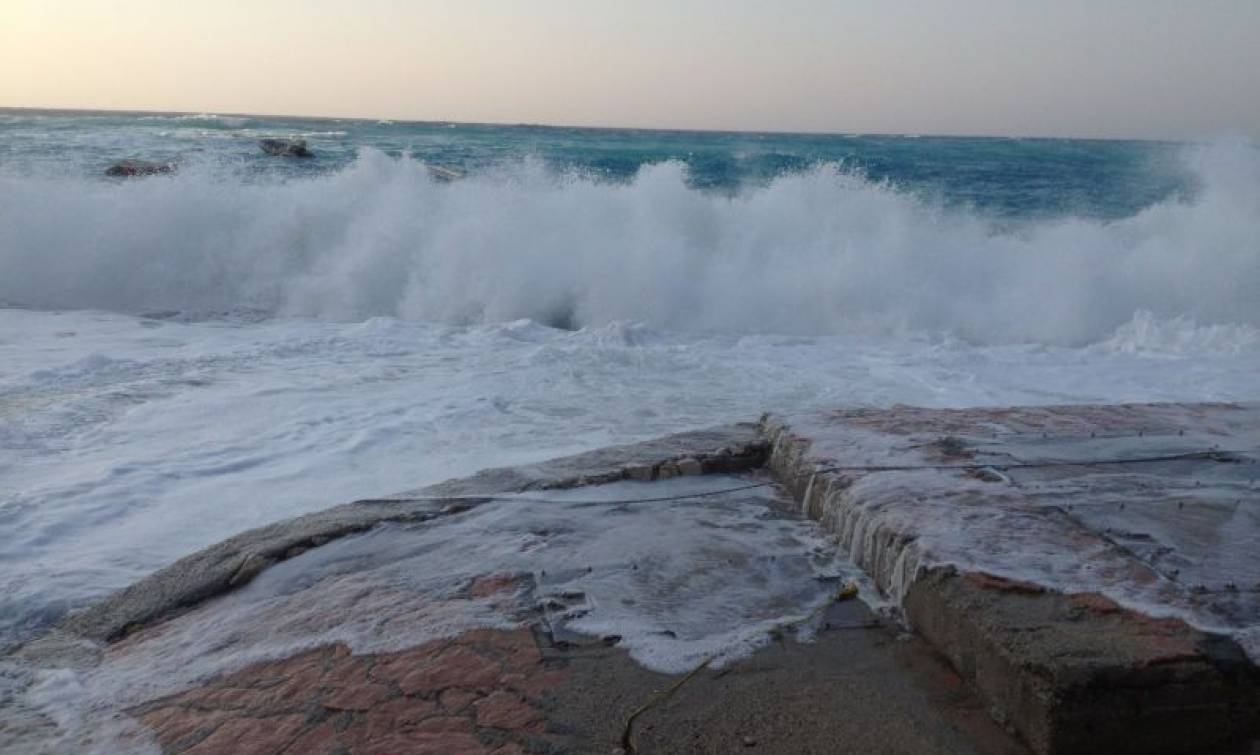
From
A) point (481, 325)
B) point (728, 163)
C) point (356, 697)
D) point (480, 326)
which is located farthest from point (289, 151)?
point (356, 697)

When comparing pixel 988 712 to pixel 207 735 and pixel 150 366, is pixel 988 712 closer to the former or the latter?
pixel 207 735

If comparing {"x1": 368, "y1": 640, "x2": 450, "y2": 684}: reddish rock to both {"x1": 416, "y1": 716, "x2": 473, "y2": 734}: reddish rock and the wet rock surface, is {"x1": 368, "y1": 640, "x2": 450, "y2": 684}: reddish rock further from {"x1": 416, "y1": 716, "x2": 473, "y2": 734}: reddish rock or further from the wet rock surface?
{"x1": 416, "y1": 716, "x2": 473, "y2": 734}: reddish rock

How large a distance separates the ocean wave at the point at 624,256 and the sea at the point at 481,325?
43 mm

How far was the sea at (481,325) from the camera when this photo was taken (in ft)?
15.5

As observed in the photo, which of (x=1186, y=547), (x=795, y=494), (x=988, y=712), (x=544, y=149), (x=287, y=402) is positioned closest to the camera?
(x=988, y=712)

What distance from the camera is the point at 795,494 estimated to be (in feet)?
11.9

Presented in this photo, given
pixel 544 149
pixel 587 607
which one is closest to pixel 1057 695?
pixel 587 607

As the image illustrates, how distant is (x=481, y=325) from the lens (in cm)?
988

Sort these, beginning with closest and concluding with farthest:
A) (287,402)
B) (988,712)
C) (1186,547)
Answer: (988,712) → (1186,547) → (287,402)

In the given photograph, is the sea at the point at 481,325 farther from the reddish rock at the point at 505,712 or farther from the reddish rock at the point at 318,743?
the reddish rock at the point at 505,712

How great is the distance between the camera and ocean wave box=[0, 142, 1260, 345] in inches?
434

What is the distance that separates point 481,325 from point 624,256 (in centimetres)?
261

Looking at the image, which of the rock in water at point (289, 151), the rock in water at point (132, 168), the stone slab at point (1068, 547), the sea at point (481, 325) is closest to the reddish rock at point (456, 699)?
the stone slab at point (1068, 547)

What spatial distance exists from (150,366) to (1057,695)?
22.6 ft
